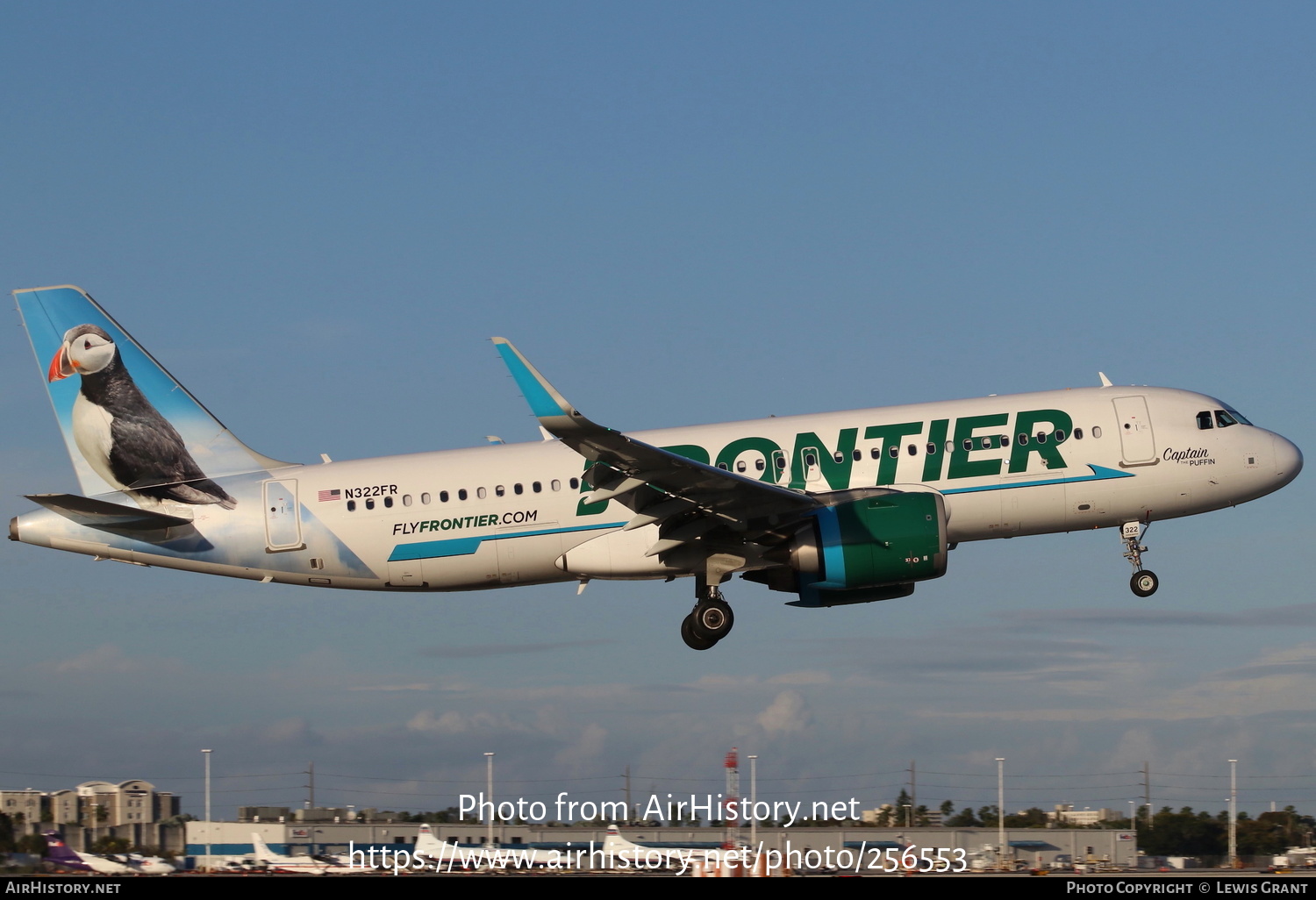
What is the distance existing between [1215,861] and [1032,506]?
8.86 metres

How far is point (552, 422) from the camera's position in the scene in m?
26.1

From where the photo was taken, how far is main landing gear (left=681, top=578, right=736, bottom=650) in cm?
3225

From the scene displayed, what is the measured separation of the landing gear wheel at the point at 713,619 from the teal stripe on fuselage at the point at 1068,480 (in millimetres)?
5755

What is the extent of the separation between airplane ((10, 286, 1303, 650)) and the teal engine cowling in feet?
0.31

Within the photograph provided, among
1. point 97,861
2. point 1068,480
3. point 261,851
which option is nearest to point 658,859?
Result: point 261,851

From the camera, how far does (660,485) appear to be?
2959 cm

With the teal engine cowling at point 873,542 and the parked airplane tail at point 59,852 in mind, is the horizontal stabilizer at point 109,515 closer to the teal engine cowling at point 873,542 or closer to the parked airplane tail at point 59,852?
the parked airplane tail at point 59,852

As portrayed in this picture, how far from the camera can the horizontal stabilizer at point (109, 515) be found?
3084 cm

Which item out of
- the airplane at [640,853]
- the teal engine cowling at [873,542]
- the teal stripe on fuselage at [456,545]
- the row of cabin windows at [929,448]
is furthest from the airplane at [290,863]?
the row of cabin windows at [929,448]

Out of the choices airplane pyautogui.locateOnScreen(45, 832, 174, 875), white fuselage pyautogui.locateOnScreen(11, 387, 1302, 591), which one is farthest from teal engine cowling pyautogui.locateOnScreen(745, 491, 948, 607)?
airplane pyautogui.locateOnScreen(45, 832, 174, 875)

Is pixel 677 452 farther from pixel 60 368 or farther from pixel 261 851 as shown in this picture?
pixel 60 368

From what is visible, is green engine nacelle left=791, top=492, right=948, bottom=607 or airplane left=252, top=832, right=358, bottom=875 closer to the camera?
green engine nacelle left=791, top=492, right=948, bottom=607

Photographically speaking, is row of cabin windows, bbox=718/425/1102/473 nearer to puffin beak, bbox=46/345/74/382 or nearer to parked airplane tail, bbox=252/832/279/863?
parked airplane tail, bbox=252/832/279/863
